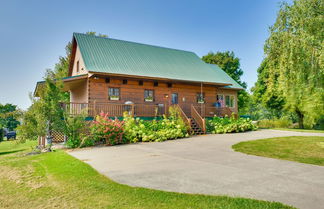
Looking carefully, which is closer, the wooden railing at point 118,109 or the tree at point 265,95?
the wooden railing at point 118,109

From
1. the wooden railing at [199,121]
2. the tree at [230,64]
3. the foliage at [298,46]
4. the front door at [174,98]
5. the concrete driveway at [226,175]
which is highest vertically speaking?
the tree at [230,64]

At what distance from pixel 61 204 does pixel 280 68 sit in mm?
11663

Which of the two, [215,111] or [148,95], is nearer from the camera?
[148,95]

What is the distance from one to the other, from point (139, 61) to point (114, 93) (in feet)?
12.9

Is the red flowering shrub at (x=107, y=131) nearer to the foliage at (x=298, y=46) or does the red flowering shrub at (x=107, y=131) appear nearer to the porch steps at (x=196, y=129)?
the porch steps at (x=196, y=129)

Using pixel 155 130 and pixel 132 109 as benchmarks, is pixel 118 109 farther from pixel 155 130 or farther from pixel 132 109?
pixel 155 130

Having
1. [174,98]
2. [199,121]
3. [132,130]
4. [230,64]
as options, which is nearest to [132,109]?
[132,130]

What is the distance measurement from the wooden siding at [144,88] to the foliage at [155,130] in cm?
304

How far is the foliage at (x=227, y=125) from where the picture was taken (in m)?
16.4

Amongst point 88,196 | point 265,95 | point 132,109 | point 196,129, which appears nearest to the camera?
point 88,196

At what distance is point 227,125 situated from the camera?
55.1 ft

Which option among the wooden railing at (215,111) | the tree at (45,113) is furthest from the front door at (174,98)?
the tree at (45,113)

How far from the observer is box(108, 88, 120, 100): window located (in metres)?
16.6

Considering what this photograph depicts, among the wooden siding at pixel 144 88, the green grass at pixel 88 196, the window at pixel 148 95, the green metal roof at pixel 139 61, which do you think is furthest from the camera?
the window at pixel 148 95
